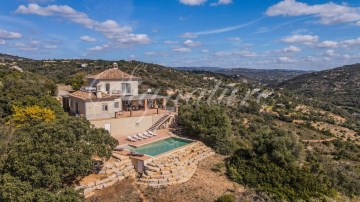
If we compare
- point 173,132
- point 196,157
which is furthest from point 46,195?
point 173,132

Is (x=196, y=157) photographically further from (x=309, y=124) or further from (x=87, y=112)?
(x=309, y=124)

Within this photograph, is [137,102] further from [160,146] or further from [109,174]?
[109,174]

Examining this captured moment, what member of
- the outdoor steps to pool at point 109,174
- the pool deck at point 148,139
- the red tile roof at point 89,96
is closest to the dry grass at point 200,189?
the outdoor steps to pool at point 109,174

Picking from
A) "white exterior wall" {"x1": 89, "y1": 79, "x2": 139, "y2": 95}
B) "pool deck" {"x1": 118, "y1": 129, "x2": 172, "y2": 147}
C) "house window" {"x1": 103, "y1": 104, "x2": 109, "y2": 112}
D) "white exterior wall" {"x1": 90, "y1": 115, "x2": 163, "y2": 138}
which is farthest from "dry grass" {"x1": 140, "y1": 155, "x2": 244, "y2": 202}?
"white exterior wall" {"x1": 89, "y1": 79, "x2": 139, "y2": 95}

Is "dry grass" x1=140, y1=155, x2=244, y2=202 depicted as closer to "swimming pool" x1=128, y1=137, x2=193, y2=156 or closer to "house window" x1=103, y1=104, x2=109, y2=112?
"swimming pool" x1=128, y1=137, x2=193, y2=156

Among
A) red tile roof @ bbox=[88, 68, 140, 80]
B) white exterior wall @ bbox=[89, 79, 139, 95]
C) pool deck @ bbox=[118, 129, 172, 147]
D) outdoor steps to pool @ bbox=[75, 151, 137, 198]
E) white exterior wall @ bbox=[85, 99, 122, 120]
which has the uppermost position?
red tile roof @ bbox=[88, 68, 140, 80]
